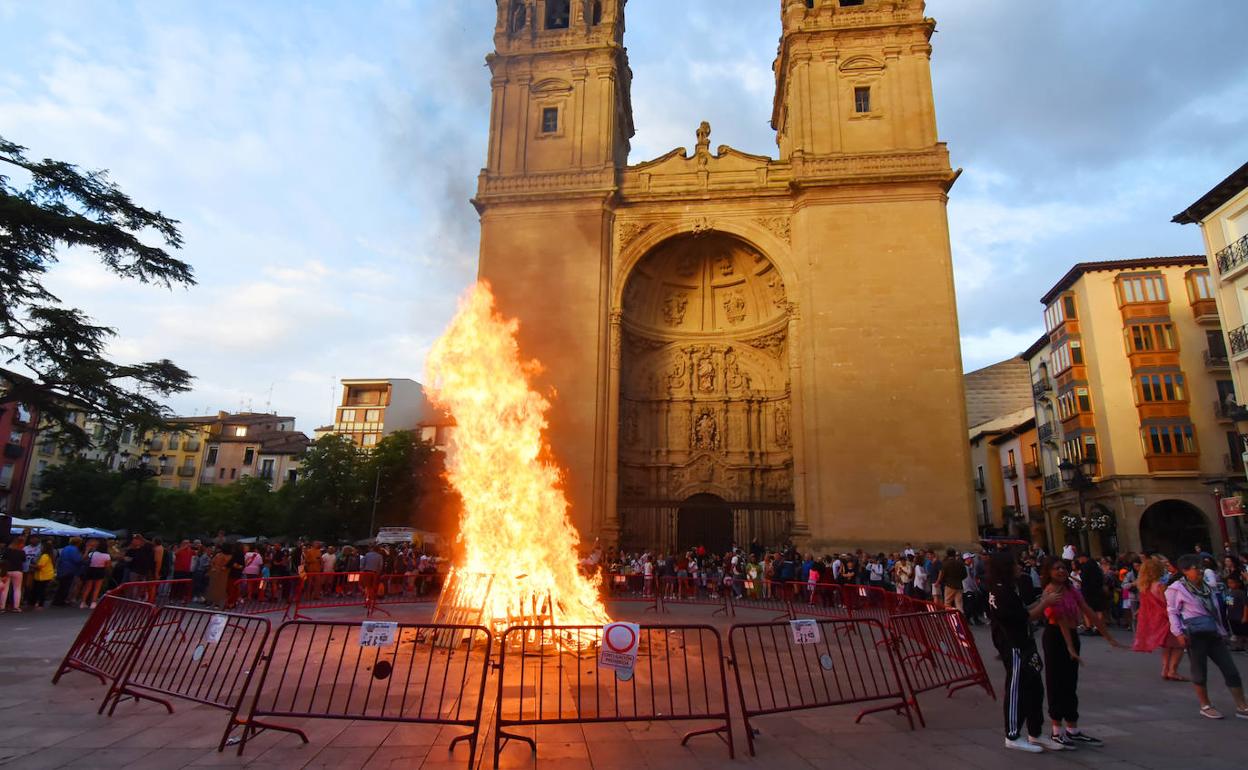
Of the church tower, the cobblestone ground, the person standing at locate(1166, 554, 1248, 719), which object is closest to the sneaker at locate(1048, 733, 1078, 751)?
the cobblestone ground

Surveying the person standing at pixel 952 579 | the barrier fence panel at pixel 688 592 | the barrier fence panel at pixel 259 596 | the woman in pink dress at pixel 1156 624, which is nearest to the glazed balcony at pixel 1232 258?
the person standing at pixel 952 579

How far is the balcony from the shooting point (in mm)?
26875

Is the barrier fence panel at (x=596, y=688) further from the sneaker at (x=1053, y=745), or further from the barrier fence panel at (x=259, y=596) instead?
the barrier fence panel at (x=259, y=596)

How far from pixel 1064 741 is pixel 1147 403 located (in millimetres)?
29218

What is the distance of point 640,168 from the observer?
1000 inches

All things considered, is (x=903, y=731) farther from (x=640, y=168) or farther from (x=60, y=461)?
(x=60, y=461)

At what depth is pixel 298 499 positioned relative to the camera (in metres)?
37.3

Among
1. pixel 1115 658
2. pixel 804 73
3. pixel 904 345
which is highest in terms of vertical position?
pixel 804 73

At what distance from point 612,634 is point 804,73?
24.6 metres

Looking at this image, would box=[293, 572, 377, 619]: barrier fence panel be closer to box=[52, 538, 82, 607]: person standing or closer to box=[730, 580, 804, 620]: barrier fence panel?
box=[52, 538, 82, 607]: person standing

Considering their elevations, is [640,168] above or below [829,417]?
above

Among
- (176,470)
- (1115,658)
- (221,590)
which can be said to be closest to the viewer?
(1115,658)

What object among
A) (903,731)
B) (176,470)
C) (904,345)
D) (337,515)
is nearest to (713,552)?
(904,345)

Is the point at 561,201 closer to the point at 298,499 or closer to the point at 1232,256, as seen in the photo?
the point at 1232,256
